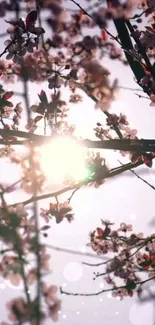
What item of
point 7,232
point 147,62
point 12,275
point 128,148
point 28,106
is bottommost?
point 12,275

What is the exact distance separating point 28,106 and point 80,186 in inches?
113

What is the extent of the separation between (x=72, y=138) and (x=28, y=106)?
1.58m

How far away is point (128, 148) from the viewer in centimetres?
360

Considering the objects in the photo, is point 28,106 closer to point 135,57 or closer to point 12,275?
point 12,275

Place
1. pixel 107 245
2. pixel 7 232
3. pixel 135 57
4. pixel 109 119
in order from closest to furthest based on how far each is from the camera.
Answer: pixel 7 232 < pixel 135 57 < pixel 109 119 < pixel 107 245

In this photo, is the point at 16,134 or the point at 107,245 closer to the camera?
the point at 16,134

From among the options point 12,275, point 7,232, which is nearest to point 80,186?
point 12,275

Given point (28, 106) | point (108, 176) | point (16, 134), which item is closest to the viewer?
→ point (28, 106)

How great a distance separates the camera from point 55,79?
5.34m

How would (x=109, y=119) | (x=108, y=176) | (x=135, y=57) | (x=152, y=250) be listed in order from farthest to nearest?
(x=152, y=250) < (x=109, y=119) < (x=108, y=176) < (x=135, y=57)

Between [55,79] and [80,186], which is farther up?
[55,79]

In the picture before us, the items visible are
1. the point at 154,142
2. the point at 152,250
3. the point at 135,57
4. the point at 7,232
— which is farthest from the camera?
the point at 152,250

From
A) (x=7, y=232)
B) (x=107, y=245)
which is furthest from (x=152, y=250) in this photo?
(x=7, y=232)

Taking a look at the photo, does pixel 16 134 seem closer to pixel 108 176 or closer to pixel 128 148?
pixel 128 148
